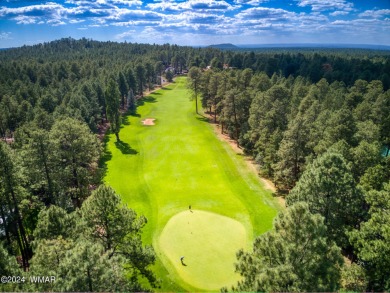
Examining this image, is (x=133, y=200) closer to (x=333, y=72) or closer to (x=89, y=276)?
(x=89, y=276)

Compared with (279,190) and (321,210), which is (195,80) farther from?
(321,210)

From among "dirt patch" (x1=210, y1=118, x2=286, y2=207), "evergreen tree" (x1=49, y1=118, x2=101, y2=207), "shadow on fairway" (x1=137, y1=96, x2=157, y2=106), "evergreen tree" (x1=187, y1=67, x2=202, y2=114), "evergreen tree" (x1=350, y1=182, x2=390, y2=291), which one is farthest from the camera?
"shadow on fairway" (x1=137, y1=96, x2=157, y2=106)

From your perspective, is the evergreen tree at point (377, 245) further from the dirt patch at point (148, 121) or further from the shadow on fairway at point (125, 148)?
the dirt patch at point (148, 121)

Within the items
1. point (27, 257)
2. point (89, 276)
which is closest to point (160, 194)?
point (27, 257)

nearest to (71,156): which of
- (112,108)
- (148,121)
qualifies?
(112,108)

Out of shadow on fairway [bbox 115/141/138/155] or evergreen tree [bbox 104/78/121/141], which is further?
evergreen tree [bbox 104/78/121/141]

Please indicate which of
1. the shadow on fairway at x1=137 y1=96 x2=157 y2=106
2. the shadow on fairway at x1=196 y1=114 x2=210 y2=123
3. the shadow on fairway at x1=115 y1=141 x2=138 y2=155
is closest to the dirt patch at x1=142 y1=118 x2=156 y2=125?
the shadow on fairway at x1=196 y1=114 x2=210 y2=123

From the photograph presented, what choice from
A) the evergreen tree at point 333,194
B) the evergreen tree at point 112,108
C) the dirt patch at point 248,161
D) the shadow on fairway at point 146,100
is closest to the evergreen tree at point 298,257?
the evergreen tree at point 333,194

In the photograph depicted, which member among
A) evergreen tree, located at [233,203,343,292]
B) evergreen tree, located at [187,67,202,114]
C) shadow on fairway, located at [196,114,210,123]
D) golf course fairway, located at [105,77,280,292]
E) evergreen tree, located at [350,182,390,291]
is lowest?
golf course fairway, located at [105,77,280,292]

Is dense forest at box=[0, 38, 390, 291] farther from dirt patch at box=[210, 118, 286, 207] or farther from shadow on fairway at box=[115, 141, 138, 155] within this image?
shadow on fairway at box=[115, 141, 138, 155]
